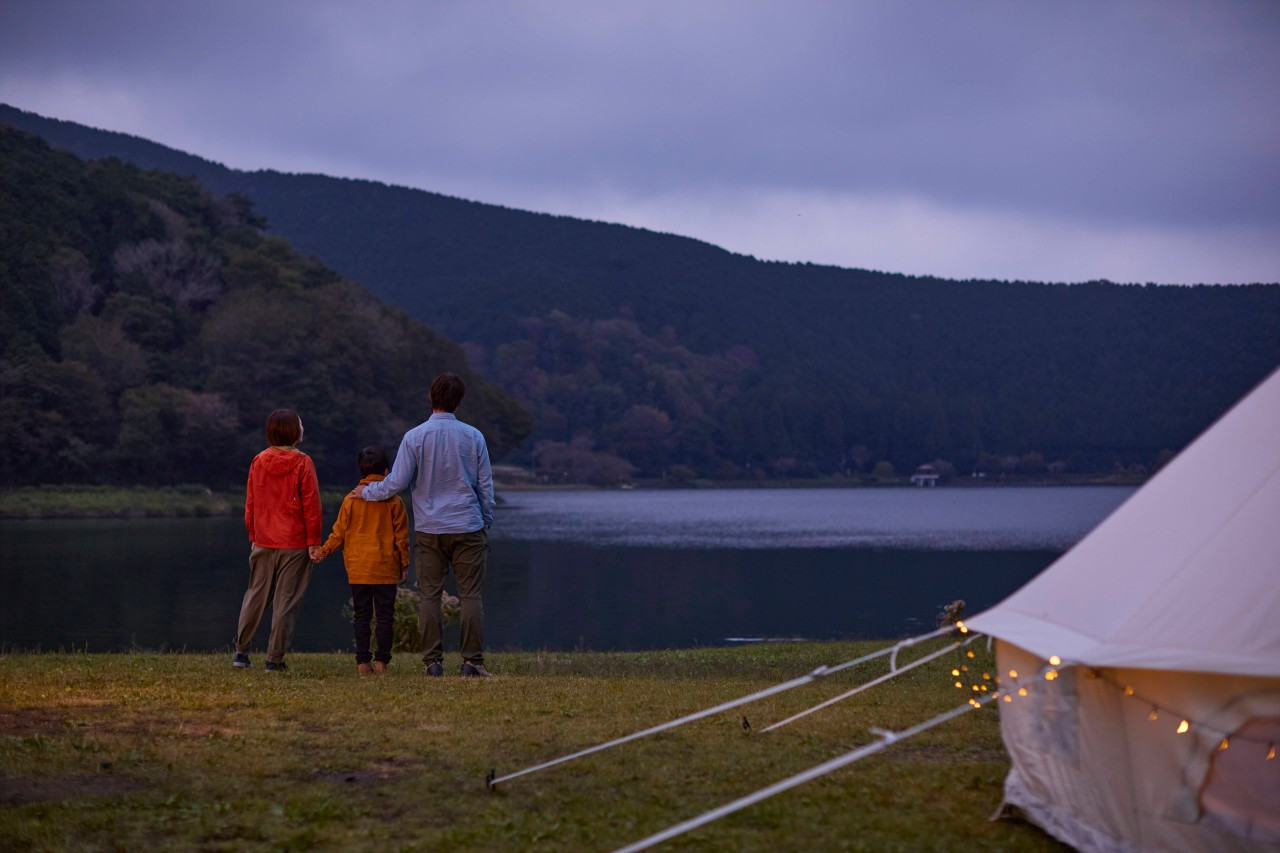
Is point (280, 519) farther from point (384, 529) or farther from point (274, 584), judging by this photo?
point (384, 529)

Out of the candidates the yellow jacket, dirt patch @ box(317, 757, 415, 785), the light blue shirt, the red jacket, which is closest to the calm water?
the red jacket

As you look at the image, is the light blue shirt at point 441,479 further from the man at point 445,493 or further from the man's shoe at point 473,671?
the man's shoe at point 473,671

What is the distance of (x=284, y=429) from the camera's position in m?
9.09

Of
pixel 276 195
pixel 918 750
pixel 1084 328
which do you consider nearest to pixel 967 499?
pixel 1084 328

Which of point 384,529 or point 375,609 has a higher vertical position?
point 384,529

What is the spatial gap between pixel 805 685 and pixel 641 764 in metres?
3.57

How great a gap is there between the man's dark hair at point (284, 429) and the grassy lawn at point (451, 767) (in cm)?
169

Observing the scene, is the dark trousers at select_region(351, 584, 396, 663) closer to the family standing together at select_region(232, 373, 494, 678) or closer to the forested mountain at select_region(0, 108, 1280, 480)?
the family standing together at select_region(232, 373, 494, 678)

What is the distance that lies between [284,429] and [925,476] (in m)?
151

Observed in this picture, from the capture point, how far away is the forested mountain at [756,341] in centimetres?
14062

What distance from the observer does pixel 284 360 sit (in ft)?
251

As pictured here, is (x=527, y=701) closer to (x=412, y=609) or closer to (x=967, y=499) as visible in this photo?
(x=412, y=609)

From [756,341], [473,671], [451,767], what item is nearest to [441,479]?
[473,671]

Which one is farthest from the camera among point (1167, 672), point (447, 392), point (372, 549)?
point (372, 549)
